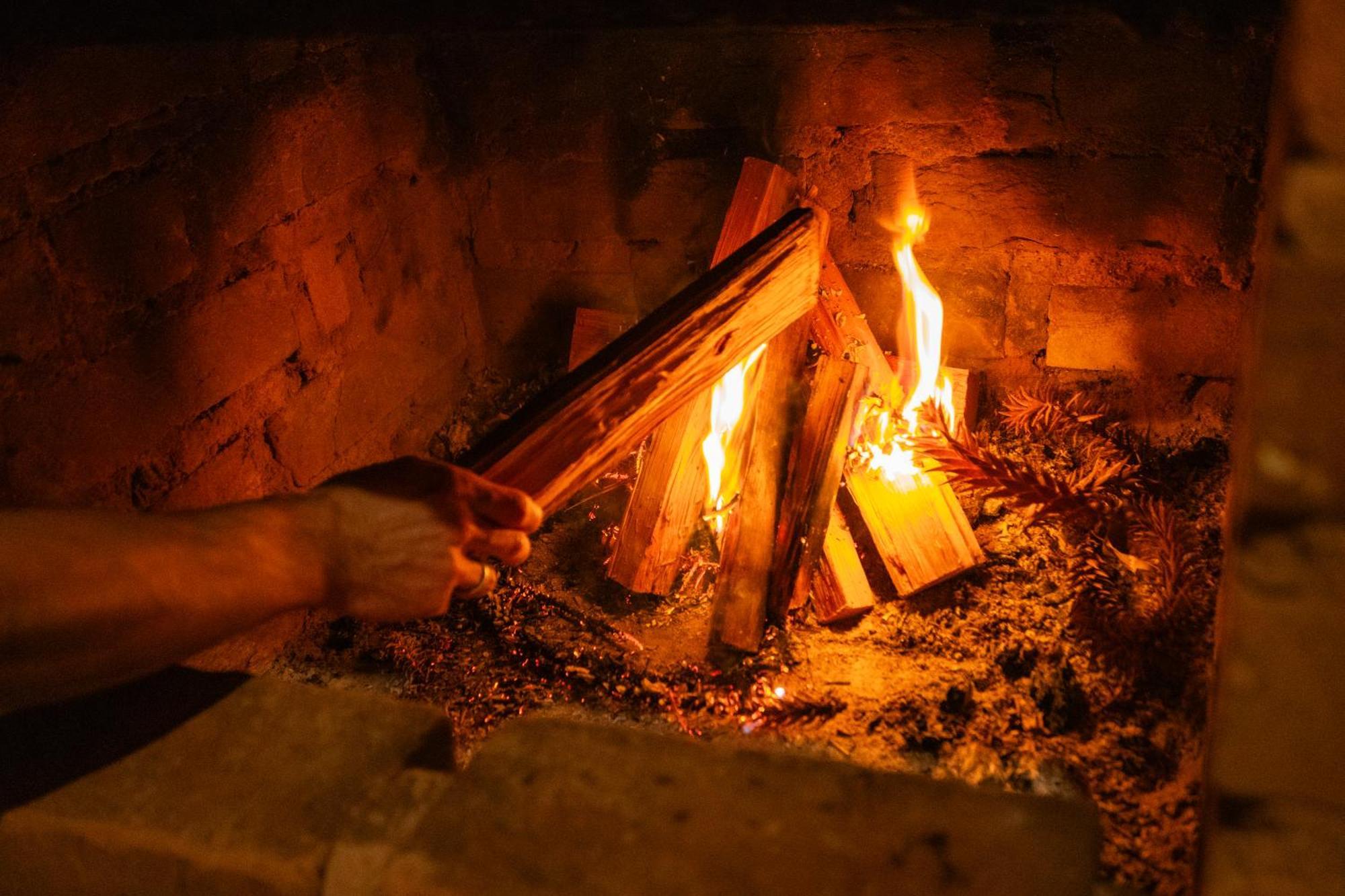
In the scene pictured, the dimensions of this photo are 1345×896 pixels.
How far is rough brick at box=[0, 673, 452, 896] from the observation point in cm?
126

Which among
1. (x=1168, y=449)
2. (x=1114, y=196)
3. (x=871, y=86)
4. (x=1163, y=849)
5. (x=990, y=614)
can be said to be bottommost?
(x=1163, y=849)

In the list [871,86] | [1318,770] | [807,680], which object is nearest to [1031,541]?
[807,680]

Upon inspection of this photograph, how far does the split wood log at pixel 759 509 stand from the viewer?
2838 millimetres

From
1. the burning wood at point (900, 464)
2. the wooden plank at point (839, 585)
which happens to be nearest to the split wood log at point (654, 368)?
the burning wood at point (900, 464)

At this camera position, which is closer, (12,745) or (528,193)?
(12,745)

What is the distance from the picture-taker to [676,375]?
8.08 feet

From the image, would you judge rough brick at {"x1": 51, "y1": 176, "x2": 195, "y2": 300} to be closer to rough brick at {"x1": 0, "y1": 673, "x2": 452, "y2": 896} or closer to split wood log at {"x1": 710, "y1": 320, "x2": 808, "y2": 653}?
rough brick at {"x1": 0, "y1": 673, "x2": 452, "y2": 896}

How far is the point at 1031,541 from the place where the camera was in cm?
301

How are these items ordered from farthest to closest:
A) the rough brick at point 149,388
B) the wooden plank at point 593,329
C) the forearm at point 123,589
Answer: the wooden plank at point 593,329, the rough brick at point 149,388, the forearm at point 123,589

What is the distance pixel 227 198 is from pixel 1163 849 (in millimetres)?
3097

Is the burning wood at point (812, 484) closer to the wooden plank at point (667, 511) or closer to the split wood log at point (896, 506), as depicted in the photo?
the split wood log at point (896, 506)

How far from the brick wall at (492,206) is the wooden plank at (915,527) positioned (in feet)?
2.37

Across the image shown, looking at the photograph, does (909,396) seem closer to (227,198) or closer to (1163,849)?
(1163,849)

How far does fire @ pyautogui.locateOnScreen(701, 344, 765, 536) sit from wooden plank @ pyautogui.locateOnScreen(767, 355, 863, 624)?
240mm
